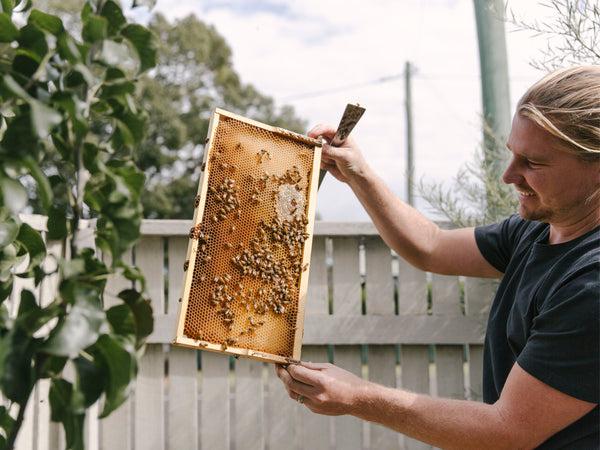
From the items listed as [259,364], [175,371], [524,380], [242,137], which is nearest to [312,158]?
[242,137]

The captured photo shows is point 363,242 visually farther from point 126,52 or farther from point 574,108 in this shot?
point 126,52

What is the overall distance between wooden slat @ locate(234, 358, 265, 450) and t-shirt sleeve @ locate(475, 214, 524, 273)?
50.9 inches

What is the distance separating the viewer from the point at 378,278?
8.90 ft

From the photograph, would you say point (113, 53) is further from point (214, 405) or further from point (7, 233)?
point (214, 405)

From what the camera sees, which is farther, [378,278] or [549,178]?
[378,278]

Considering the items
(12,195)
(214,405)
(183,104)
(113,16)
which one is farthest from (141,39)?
(183,104)

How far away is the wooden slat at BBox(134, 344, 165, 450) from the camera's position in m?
2.61

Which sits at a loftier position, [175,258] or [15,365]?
[175,258]

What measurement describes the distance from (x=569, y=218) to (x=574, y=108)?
0.35 meters

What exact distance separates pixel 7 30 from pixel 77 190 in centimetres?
25

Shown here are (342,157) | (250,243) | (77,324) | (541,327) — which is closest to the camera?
(77,324)

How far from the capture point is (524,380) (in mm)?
1418

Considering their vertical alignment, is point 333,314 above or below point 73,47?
below

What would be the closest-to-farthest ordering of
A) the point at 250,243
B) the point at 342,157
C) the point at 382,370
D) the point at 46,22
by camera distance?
the point at 46,22
the point at 250,243
the point at 342,157
the point at 382,370
